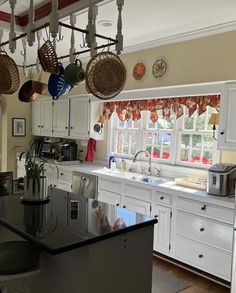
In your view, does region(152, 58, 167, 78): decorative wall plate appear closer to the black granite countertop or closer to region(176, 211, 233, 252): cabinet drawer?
region(176, 211, 233, 252): cabinet drawer

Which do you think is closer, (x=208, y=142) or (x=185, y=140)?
(x=208, y=142)

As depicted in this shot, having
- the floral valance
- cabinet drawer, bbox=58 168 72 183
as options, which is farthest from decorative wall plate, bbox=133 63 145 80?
cabinet drawer, bbox=58 168 72 183

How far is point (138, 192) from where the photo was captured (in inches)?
139

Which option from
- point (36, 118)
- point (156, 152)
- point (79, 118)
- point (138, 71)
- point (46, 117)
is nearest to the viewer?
point (138, 71)

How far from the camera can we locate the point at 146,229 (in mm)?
1972

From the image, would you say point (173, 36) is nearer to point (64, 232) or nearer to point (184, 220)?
point (184, 220)

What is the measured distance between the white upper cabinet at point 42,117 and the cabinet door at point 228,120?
10.8 feet

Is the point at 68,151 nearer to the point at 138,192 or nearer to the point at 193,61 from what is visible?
the point at 138,192

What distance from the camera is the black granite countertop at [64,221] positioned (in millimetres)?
1602

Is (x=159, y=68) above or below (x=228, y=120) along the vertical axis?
above

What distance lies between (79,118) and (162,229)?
7.47 ft

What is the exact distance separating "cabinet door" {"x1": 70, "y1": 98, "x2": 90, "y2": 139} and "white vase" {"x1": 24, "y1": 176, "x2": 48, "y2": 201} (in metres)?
2.36

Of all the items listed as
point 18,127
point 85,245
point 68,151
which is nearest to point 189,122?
point 68,151

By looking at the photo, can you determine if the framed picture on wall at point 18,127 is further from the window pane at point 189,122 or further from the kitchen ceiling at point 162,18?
the window pane at point 189,122
